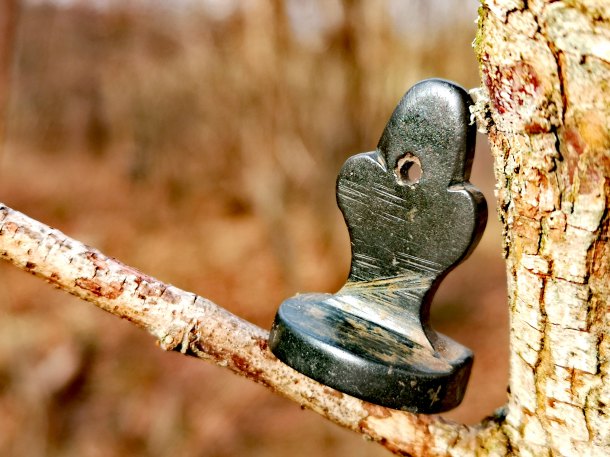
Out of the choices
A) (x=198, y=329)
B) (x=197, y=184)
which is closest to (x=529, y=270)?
(x=198, y=329)

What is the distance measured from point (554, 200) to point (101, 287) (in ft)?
2.37

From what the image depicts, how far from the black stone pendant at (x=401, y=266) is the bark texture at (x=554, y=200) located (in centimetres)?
10

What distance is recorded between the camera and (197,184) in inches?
369

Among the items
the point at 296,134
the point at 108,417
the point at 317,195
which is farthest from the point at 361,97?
the point at 108,417

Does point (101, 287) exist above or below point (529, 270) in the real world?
below

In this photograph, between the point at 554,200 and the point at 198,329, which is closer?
the point at 554,200

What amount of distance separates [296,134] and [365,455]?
8.08ft

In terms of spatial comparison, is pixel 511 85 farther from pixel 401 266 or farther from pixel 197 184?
pixel 197 184

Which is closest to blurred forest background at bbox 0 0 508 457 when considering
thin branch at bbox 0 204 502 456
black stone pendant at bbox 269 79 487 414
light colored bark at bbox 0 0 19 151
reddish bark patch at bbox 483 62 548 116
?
light colored bark at bbox 0 0 19 151

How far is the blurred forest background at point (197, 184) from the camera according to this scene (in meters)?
4.64

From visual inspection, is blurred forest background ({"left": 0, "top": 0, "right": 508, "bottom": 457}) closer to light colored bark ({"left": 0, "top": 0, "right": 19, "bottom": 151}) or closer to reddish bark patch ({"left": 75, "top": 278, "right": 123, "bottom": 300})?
light colored bark ({"left": 0, "top": 0, "right": 19, "bottom": 151})

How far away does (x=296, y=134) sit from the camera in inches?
198

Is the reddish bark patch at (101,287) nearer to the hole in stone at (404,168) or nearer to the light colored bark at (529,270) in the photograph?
the light colored bark at (529,270)

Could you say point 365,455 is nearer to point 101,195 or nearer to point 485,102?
point 485,102
